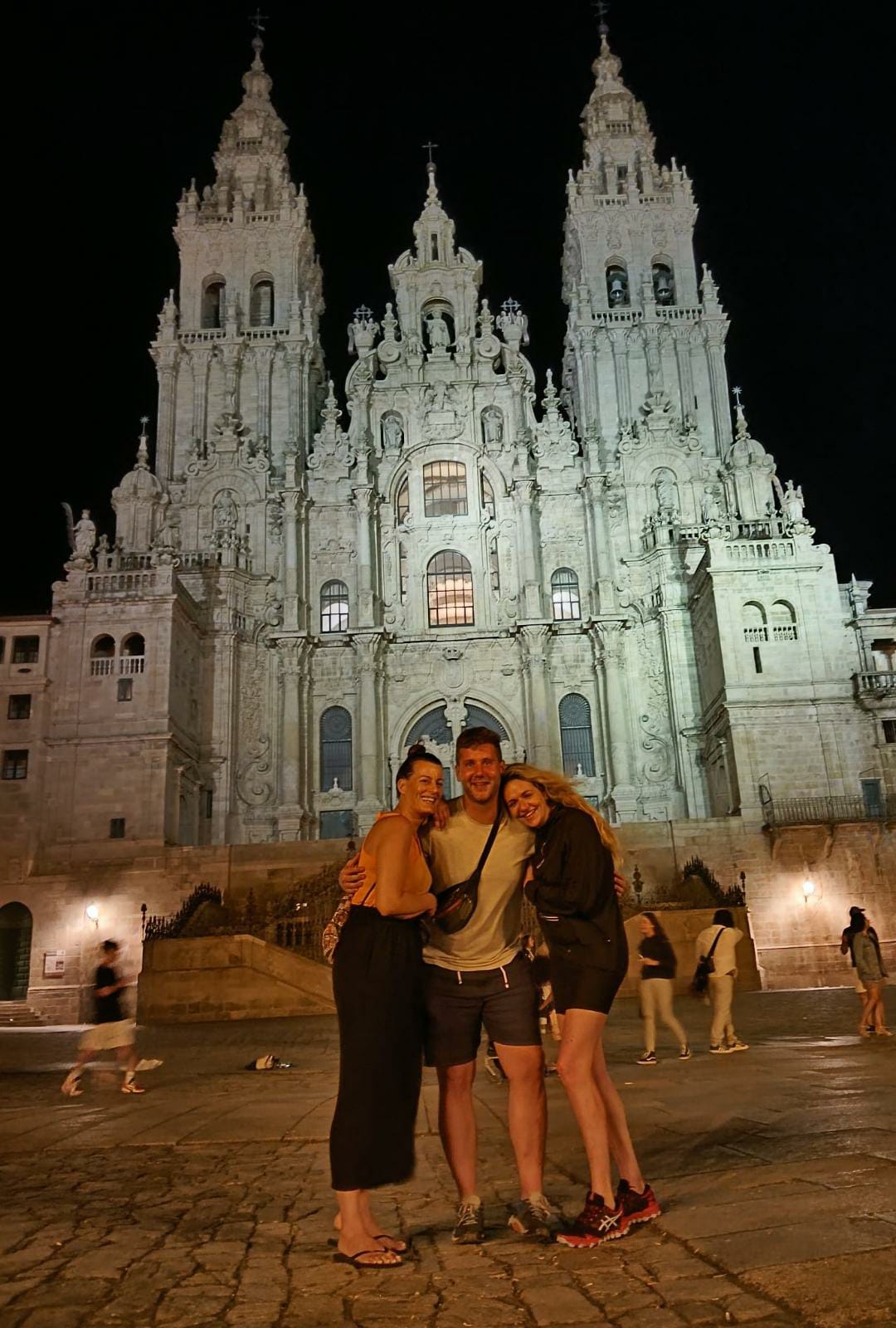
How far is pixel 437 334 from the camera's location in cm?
4656

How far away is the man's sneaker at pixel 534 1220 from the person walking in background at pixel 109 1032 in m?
7.76

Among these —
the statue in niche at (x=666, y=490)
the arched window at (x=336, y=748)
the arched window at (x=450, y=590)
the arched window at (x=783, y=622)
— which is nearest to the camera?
the arched window at (x=783, y=622)

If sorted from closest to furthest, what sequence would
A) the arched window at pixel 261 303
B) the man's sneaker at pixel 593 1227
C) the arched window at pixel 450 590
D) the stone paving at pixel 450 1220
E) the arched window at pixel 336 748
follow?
the stone paving at pixel 450 1220
the man's sneaker at pixel 593 1227
the arched window at pixel 336 748
the arched window at pixel 450 590
the arched window at pixel 261 303

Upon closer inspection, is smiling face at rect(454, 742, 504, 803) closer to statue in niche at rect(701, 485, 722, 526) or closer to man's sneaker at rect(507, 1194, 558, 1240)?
man's sneaker at rect(507, 1194, 558, 1240)

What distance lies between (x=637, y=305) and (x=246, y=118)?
2229 centimetres

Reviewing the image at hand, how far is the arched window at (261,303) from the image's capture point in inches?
1817

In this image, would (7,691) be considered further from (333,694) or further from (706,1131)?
(706,1131)

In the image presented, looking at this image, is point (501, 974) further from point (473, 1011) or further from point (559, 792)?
point (559, 792)

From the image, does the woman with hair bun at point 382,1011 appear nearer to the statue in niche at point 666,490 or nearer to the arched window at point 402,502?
the statue in niche at point 666,490

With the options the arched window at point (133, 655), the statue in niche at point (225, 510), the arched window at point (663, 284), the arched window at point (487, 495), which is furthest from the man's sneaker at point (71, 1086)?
the arched window at point (663, 284)

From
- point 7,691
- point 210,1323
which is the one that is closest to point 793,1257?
point 210,1323

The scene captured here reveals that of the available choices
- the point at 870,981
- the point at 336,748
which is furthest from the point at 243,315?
the point at 870,981

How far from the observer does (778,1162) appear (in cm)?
547

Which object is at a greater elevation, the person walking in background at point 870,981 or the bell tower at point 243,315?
the bell tower at point 243,315
